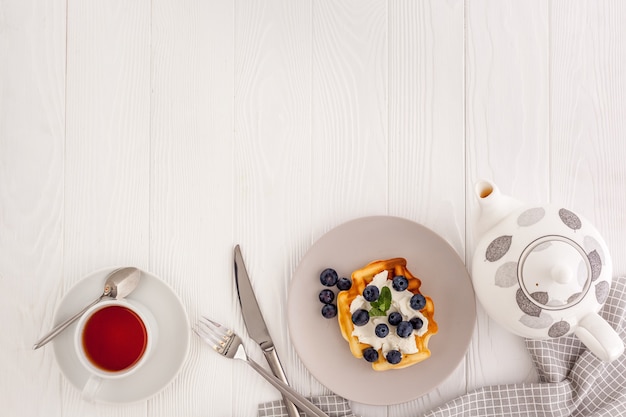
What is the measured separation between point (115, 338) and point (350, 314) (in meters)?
0.35

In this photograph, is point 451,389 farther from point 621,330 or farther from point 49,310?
point 49,310

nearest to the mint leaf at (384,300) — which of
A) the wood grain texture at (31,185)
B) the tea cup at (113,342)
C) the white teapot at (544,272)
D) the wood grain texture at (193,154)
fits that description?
the white teapot at (544,272)

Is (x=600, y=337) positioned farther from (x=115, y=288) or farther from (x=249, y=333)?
(x=115, y=288)

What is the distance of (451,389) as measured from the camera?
3.00 ft

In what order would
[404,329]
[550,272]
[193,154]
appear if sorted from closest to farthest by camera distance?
[550,272] → [404,329] → [193,154]

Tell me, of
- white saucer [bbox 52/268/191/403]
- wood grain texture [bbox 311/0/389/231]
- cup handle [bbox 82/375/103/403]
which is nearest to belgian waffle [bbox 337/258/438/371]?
wood grain texture [bbox 311/0/389/231]

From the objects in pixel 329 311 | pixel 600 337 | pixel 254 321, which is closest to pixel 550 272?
pixel 600 337

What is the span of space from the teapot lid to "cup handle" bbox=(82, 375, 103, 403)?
2.04 feet

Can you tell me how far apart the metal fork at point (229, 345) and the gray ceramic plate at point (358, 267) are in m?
0.05

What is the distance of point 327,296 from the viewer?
2.82 ft

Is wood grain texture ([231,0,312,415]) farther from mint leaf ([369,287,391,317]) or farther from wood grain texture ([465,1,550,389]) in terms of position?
wood grain texture ([465,1,550,389])

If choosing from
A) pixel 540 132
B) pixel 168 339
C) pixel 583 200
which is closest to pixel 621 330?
pixel 583 200

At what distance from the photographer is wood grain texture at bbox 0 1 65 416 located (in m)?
0.89

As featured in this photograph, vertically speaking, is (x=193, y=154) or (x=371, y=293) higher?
(x=193, y=154)
